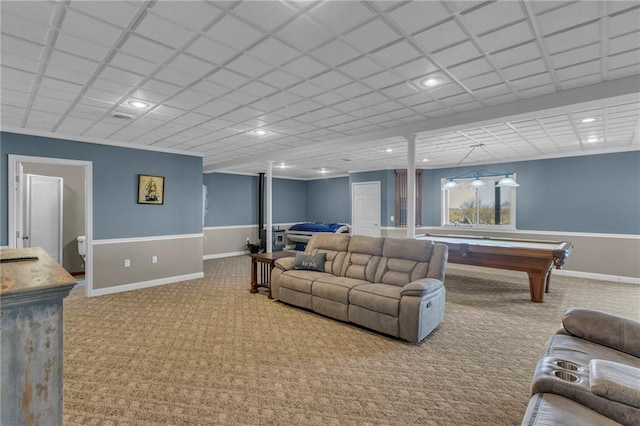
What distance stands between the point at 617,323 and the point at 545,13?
2052 millimetres

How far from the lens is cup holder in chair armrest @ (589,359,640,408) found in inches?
53.1

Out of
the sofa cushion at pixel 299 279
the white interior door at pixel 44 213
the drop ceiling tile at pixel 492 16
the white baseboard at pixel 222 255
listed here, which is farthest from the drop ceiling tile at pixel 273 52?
the white baseboard at pixel 222 255

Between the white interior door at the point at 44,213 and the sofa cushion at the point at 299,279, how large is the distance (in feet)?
16.4

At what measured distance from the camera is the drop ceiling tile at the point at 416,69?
256 centimetres

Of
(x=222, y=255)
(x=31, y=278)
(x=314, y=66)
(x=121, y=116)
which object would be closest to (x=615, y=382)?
(x=31, y=278)

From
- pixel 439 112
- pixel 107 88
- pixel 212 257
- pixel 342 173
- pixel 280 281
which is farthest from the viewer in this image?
pixel 342 173

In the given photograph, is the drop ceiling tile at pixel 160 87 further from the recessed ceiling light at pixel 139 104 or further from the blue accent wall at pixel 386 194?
the blue accent wall at pixel 386 194

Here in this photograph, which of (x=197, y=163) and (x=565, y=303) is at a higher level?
(x=197, y=163)

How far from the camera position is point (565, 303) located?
467cm

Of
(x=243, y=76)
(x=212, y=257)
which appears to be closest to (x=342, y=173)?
(x=212, y=257)

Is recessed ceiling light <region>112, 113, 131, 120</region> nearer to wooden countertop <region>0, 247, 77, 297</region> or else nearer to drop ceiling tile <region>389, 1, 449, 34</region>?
wooden countertop <region>0, 247, 77, 297</region>

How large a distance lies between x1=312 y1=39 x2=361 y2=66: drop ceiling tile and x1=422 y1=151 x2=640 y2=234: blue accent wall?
6462 millimetres

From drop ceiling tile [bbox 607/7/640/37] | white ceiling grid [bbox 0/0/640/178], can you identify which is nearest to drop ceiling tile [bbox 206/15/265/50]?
white ceiling grid [bbox 0/0/640/178]

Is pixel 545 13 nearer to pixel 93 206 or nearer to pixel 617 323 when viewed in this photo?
pixel 617 323
